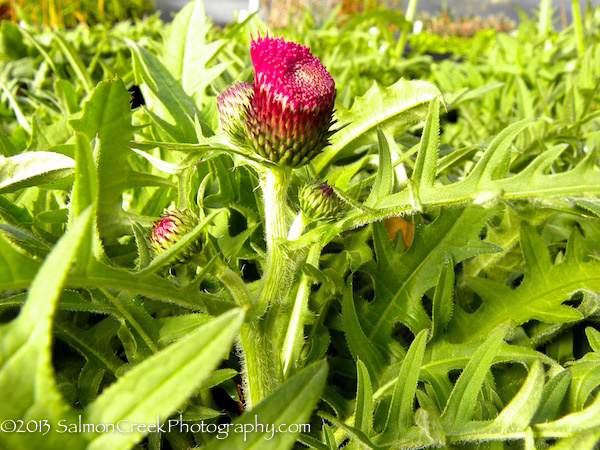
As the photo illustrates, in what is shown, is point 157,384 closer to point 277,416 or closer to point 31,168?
point 277,416

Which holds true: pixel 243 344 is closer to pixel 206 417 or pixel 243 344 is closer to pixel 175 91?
pixel 206 417

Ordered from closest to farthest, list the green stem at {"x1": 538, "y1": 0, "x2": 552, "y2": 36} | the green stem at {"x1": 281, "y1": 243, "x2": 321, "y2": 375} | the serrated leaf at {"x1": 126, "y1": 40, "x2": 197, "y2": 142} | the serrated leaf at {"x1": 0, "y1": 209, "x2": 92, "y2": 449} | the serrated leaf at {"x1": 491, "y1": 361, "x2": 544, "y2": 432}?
the serrated leaf at {"x1": 0, "y1": 209, "x2": 92, "y2": 449} < the serrated leaf at {"x1": 491, "y1": 361, "x2": 544, "y2": 432} < the green stem at {"x1": 281, "y1": 243, "x2": 321, "y2": 375} < the serrated leaf at {"x1": 126, "y1": 40, "x2": 197, "y2": 142} < the green stem at {"x1": 538, "y1": 0, "x2": 552, "y2": 36}

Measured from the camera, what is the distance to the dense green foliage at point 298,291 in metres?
0.27

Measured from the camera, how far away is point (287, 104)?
0.50m

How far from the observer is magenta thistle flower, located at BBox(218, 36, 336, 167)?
0.50 meters

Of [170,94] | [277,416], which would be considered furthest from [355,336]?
[170,94]

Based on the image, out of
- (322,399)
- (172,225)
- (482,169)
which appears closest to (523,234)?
(482,169)

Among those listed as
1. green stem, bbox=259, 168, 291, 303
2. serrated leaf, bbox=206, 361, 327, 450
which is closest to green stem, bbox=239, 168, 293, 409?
green stem, bbox=259, 168, 291, 303

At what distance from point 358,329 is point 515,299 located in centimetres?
21

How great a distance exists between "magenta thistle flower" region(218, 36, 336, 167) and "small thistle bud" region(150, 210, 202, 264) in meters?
0.10

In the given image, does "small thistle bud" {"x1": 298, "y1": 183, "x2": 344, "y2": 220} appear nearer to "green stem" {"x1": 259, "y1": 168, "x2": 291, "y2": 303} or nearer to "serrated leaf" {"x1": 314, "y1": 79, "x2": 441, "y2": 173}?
"green stem" {"x1": 259, "y1": 168, "x2": 291, "y2": 303}

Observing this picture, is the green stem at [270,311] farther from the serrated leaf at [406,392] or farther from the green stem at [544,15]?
the green stem at [544,15]

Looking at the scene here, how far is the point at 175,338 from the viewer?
0.51 m

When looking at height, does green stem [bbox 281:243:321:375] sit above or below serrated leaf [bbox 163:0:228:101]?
below
